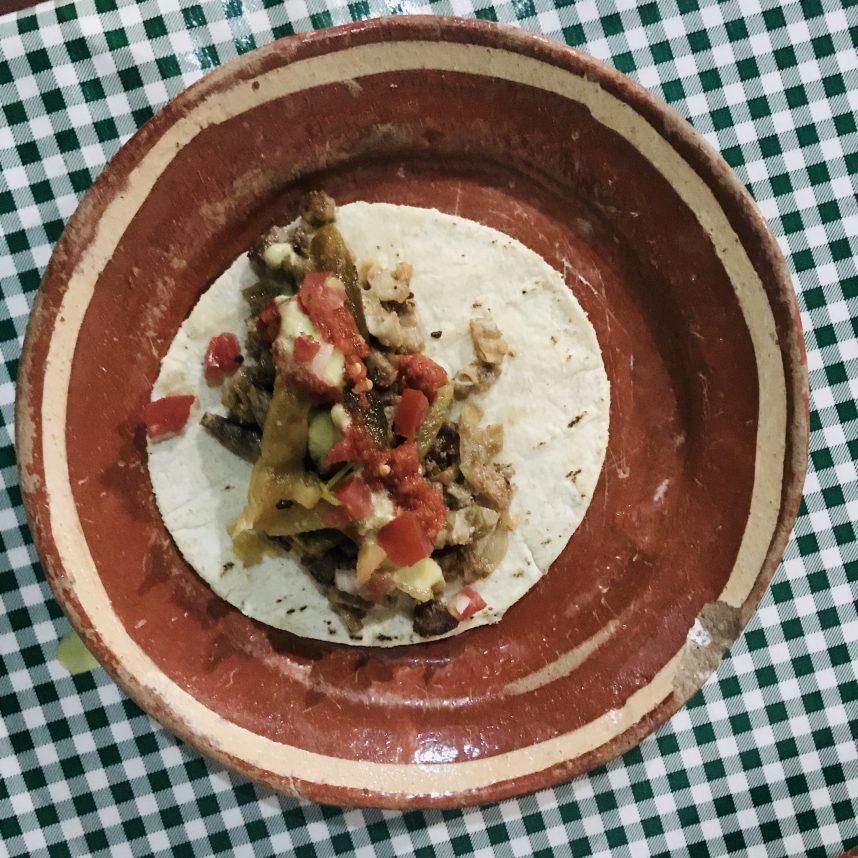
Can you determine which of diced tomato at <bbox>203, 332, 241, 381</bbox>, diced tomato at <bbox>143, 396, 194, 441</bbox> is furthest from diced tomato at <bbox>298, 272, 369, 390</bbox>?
diced tomato at <bbox>143, 396, 194, 441</bbox>

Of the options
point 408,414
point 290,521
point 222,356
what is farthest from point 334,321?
point 290,521

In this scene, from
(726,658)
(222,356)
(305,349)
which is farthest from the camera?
(726,658)

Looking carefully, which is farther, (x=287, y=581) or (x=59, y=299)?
(x=287, y=581)

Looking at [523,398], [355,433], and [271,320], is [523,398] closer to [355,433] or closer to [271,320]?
[355,433]

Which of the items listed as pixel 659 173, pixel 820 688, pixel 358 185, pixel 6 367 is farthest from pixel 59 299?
pixel 820 688

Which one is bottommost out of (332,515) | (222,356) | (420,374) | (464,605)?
(464,605)

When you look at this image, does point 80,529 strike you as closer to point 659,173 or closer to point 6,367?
point 6,367
